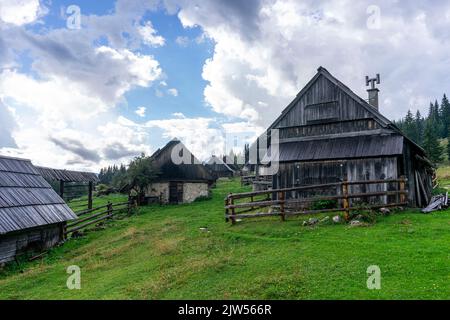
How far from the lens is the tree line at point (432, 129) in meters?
69.7

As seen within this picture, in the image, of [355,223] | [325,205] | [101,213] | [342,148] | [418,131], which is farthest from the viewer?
[418,131]

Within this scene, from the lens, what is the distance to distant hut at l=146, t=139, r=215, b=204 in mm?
34438

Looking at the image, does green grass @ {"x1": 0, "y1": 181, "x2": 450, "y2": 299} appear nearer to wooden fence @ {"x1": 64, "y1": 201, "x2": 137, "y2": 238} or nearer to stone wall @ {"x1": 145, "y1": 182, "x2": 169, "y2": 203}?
wooden fence @ {"x1": 64, "y1": 201, "x2": 137, "y2": 238}

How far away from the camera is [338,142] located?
19.1 metres

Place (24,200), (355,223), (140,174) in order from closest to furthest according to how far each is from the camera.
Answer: (355,223) < (24,200) < (140,174)

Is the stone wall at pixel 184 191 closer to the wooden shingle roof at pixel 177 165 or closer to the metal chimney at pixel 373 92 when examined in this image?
Result: the wooden shingle roof at pixel 177 165

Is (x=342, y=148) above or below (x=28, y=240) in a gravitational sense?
above

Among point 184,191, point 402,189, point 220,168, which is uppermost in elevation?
point 220,168

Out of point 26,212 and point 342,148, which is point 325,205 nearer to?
point 342,148

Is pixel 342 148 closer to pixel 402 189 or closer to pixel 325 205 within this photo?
pixel 325 205

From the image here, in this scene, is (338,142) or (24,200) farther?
(338,142)

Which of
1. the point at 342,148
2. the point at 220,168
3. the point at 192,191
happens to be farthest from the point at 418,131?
the point at 342,148

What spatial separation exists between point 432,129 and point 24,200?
270 feet
